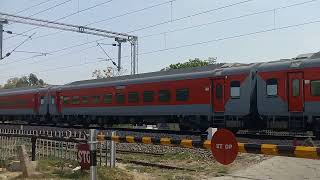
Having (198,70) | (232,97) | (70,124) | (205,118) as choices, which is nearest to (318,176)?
(232,97)

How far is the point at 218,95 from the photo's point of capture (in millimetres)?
20328

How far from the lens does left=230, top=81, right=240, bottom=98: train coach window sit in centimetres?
1961

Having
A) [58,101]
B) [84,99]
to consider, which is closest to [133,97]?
[84,99]

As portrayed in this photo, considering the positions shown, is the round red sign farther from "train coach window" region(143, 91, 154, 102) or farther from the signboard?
"train coach window" region(143, 91, 154, 102)

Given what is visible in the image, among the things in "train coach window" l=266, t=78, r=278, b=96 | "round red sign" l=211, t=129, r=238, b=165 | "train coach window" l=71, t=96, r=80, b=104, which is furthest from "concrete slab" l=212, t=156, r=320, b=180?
"train coach window" l=71, t=96, r=80, b=104

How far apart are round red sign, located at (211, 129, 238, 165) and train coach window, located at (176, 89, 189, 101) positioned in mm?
15660

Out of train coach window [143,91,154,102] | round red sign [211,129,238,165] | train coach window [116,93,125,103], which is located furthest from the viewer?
train coach window [116,93,125,103]

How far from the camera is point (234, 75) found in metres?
19.7

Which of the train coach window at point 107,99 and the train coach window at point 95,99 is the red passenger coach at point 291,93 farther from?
the train coach window at point 95,99

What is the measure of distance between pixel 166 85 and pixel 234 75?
4626mm

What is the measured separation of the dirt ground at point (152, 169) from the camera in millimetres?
9695

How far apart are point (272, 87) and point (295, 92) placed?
3.52ft

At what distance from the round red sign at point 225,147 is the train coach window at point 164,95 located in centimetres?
1687

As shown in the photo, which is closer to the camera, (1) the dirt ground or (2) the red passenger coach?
(1) the dirt ground
